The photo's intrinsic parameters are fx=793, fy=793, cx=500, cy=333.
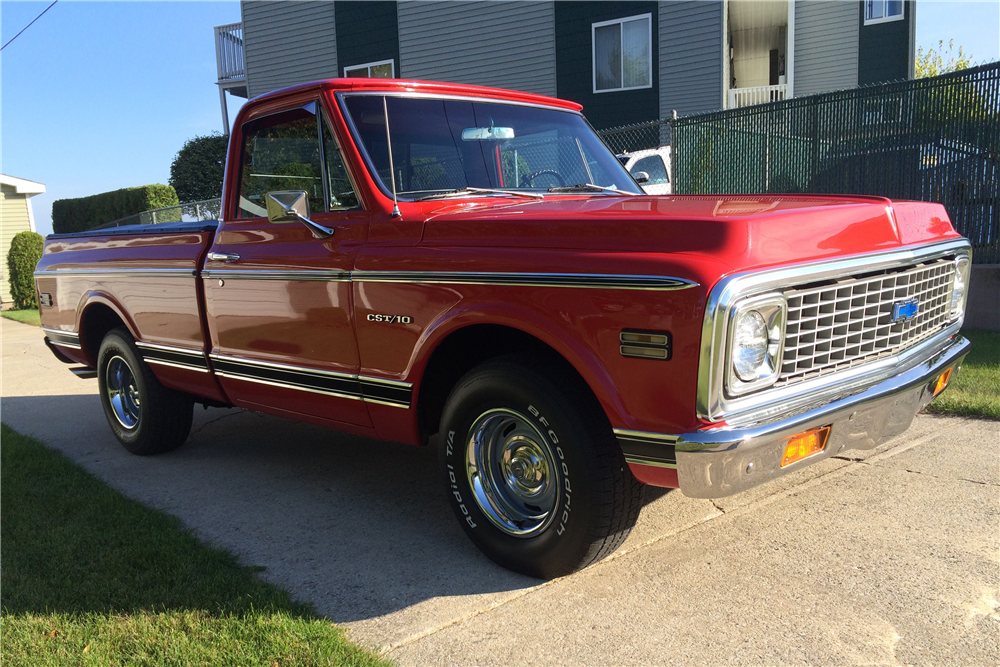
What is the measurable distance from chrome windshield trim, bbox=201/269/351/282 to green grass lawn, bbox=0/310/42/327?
12541 mm

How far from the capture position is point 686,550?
3.32m

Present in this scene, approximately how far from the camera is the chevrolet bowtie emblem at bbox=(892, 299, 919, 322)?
10.1 feet

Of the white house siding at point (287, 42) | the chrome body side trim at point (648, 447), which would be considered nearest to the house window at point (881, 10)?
the white house siding at point (287, 42)

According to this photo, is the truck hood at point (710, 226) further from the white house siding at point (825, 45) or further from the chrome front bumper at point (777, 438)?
the white house siding at point (825, 45)

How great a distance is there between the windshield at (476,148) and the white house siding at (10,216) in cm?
2289

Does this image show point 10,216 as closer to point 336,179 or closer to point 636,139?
point 636,139

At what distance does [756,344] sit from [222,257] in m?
2.91

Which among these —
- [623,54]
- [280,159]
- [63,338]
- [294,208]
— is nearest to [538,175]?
[294,208]

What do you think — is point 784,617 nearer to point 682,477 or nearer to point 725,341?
point 682,477

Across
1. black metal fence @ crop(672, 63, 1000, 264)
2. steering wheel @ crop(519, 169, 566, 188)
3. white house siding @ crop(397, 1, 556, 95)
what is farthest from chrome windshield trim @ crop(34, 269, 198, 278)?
white house siding @ crop(397, 1, 556, 95)

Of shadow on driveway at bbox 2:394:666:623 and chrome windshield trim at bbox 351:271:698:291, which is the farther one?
shadow on driveway at bbox 2:394:666:623

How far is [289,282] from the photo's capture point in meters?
3.82

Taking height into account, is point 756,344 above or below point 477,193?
below

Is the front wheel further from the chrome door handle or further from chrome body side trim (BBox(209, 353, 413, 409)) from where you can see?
the chrome door handle
